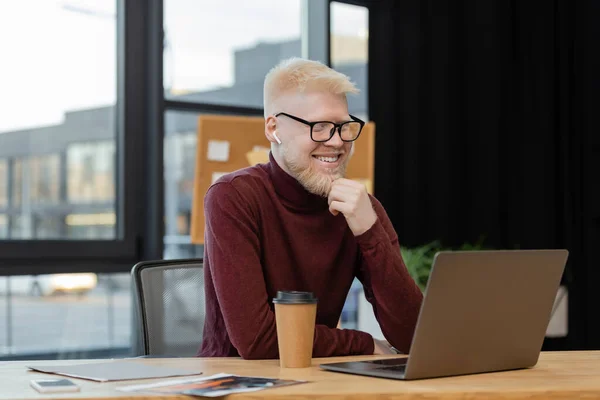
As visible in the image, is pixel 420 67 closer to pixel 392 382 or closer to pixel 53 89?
pixel 53 89

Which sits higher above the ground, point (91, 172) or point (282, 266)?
point (91, 172)

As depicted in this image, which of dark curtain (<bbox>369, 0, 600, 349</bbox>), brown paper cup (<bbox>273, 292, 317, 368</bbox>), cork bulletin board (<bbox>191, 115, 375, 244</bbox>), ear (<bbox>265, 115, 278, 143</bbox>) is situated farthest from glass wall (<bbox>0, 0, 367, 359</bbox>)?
brown paper cup (<bbox>273, 292, 317, 368</bbox>)

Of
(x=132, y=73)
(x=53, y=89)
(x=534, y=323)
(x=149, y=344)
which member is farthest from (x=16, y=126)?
(x=534, y=323)

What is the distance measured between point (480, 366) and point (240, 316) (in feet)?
1.64

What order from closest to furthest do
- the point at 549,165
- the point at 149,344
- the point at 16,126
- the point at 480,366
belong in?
the point at 480,366 < the point at 149,344 < the point at 16,126 < the point at 549,165

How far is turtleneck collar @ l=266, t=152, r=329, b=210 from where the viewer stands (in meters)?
1.98

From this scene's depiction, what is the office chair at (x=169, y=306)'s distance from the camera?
2096mm

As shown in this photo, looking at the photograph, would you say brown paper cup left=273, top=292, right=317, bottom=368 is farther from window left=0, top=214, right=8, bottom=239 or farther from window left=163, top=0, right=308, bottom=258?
window left=163, top=0, right=308, bottom=258

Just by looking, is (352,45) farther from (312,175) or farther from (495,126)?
(312,175)

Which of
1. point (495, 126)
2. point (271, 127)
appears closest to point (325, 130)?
point (271, 127)

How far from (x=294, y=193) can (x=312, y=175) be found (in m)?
0.07

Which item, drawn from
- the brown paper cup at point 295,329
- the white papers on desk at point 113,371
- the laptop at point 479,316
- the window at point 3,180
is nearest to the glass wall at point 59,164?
the window at point 3,180

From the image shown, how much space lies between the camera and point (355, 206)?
1.78m

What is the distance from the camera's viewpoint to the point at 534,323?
4.90 feet
